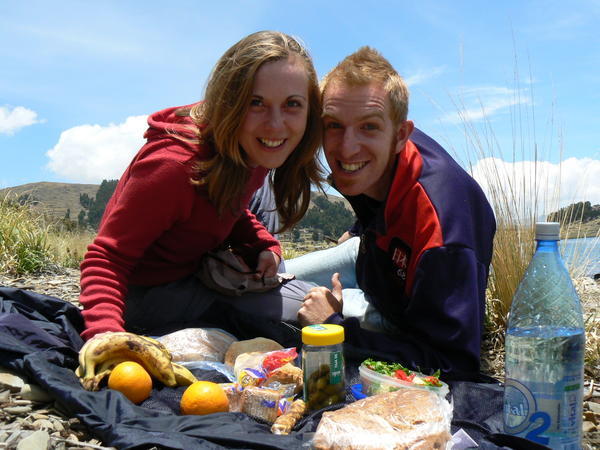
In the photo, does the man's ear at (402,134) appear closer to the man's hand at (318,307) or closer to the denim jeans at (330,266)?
the man's hand at (318,307)

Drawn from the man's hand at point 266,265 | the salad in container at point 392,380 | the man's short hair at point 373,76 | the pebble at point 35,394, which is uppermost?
the man's short hair at point 373,76

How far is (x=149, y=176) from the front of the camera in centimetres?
327

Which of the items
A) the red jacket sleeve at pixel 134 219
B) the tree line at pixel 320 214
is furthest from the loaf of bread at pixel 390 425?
the tree line at pixel 320 214

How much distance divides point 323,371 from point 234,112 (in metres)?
→ 1.55

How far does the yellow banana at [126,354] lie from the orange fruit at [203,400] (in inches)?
10.4

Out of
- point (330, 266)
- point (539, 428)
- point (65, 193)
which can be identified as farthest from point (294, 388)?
point (65, 193)

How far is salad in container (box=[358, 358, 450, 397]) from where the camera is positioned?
2504 mm

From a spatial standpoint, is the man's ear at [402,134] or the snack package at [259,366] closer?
the snack package at [259,366]

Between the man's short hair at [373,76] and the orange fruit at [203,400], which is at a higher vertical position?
the man's short hair at [373,76]

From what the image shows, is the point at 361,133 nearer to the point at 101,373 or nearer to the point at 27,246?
the point at 101,373

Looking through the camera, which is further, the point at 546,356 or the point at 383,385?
the point at 383,385

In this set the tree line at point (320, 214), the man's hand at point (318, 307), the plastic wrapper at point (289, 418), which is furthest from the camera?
the tree line at point (320, 214)

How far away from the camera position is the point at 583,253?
5324 millimetres

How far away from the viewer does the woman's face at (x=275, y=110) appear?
3.26 metres
